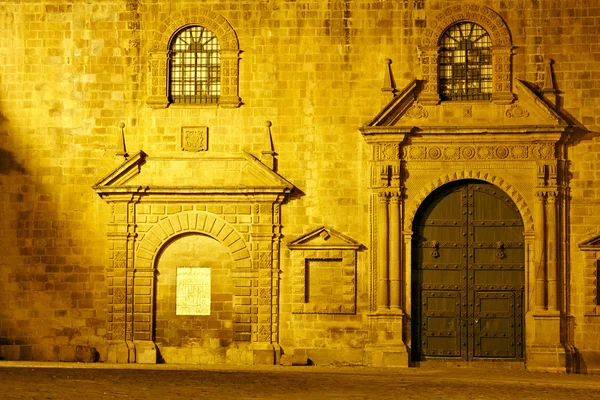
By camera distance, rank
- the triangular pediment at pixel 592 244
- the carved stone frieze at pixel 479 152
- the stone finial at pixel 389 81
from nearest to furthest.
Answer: the triangular pediment at pixel 592 244, the carved stone frieze at pixel 479 152, the stone finial at pixel 389 81

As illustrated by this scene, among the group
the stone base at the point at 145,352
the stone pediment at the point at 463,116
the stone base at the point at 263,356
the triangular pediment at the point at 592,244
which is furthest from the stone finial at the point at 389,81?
the stone base at the point at 145,352

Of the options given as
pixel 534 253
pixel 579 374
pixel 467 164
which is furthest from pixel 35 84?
pixel 579 374

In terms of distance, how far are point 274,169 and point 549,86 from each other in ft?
20.5

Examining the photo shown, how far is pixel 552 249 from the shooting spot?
25422mm

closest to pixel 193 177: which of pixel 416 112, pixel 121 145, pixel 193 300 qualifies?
pixel 121 145

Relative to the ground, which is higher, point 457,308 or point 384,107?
point 384,107

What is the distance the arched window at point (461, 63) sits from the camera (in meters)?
26.1

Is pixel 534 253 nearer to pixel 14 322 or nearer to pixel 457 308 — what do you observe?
Result: pixel 457 308

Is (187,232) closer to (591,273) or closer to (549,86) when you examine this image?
(549,86)

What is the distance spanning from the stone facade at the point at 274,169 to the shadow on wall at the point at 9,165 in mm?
45

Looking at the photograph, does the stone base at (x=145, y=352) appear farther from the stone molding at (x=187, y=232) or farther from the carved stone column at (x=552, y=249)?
the carved stone column at (x=552, y=249)

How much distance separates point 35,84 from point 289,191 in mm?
6254

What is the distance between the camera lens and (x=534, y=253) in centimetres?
2553

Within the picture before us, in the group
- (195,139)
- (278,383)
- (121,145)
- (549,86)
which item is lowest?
(278,383)
